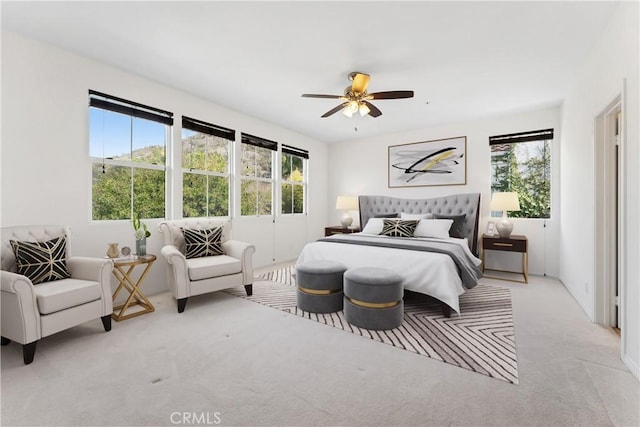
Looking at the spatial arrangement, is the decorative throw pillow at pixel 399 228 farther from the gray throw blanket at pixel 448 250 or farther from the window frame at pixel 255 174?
the window frame at pixel 255 174

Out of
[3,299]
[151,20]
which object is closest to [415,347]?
[3,299]

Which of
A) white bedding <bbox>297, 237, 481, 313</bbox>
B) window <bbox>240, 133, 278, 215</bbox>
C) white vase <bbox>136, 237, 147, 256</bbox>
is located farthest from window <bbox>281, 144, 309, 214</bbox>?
white vase <bbox>136, 237, 147, 256</bbox>

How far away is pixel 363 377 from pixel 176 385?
1.16 metres

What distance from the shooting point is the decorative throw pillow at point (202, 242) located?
345 centimetres

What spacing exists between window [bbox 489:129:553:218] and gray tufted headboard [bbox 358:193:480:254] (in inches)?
17.5

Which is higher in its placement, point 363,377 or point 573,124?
point 573,124

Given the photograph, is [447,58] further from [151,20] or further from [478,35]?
[151,20]

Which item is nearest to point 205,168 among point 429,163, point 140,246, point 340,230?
point 140,246

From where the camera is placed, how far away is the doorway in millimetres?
2615

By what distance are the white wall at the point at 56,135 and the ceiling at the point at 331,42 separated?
17cm

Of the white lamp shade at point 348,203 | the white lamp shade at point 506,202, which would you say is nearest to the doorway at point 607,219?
the white lamp shade at point 506,202

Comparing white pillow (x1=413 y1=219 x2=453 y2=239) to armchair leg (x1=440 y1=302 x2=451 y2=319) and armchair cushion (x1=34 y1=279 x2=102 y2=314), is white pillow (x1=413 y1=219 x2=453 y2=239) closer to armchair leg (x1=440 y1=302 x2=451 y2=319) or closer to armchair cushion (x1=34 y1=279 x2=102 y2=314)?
armchair leg (x1=440 y1=302 x2=451 y2=319)

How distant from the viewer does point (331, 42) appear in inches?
104

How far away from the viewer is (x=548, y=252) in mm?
4492
